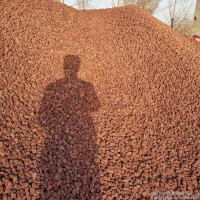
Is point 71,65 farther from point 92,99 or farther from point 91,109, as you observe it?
point 91,109

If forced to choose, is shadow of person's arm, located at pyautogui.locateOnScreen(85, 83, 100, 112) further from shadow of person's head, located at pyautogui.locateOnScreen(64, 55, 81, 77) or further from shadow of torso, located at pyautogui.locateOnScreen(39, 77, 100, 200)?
shadow of person's head, located at pyautogui.locateOnScreen(64, 55, 81, 77)

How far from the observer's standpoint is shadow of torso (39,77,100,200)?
197 cm

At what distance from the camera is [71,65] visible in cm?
366

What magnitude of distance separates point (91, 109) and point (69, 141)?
0.75m

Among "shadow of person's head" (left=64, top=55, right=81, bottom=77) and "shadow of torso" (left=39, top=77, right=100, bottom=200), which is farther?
"shadow of person's head" (left=64, top=55, right=81, bottom=77)

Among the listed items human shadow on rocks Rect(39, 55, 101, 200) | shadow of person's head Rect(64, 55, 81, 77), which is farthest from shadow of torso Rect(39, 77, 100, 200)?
shadow of person's head Rect(64, 55, 81, 77)

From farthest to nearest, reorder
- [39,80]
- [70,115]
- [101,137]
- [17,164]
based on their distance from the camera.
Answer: [39,80]
[70,115]
[101,137]
[17,164]

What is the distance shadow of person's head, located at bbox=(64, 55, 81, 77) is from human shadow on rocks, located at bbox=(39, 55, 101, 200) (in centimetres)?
2

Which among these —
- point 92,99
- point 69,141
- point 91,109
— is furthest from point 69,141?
point 92,99

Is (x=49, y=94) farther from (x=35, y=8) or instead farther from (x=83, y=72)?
(x=35, y=8)

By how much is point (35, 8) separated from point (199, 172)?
5.00 meters

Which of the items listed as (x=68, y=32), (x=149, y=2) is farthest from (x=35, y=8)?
(x=149, y=2)

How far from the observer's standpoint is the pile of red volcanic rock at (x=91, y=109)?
80.8 inches

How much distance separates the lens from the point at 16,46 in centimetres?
341
